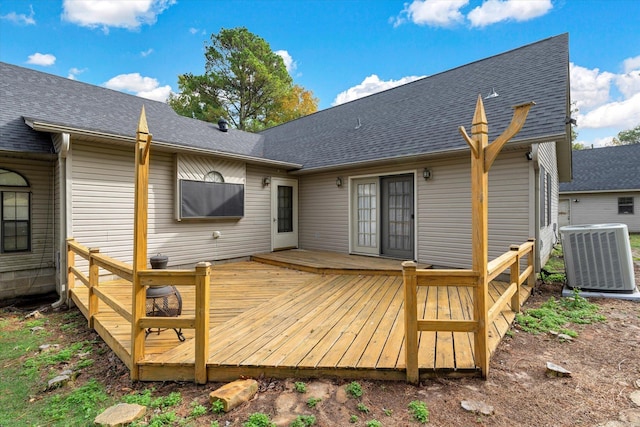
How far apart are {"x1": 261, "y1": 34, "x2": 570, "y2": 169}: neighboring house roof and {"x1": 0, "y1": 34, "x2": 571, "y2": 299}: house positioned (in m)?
0.04

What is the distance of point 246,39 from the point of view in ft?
59.7

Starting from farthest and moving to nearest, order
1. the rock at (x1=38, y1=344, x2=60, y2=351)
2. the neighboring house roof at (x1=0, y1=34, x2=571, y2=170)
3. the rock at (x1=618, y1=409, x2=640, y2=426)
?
1. the neighboring house roof at (x1=0, y1=34, x2=571, y2=170)
2. the rock at (x1=38, y1=344, x2=60, y2=351)
3. the rock at (x1=618, y1=409, x2=640, y2=426)

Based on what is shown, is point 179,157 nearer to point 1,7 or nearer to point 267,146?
point 267,146

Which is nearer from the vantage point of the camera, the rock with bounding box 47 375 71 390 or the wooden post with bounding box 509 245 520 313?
the rock with bounding box 47 375 71 390

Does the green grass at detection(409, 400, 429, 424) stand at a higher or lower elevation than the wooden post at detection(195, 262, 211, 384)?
lower

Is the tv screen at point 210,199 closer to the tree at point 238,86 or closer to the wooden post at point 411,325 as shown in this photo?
the wooden post at point 411,325

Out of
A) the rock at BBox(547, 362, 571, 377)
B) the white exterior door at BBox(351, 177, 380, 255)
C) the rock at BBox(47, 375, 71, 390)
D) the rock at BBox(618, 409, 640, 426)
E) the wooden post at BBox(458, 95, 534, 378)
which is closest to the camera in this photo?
the rock at BBox(618, 409, 640, 426)

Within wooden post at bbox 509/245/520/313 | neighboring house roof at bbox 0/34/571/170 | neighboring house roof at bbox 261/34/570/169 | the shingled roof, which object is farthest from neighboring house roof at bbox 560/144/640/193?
the shingled roof

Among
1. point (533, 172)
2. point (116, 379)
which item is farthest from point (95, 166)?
point (533, 172)

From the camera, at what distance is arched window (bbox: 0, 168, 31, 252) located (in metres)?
5.12

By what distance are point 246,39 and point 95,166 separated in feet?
53.9

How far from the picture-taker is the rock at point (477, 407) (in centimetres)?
201

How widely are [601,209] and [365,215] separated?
589 inches

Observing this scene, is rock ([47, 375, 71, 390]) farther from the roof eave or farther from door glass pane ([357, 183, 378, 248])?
door glass pane ([357, 183, 378, 248])
